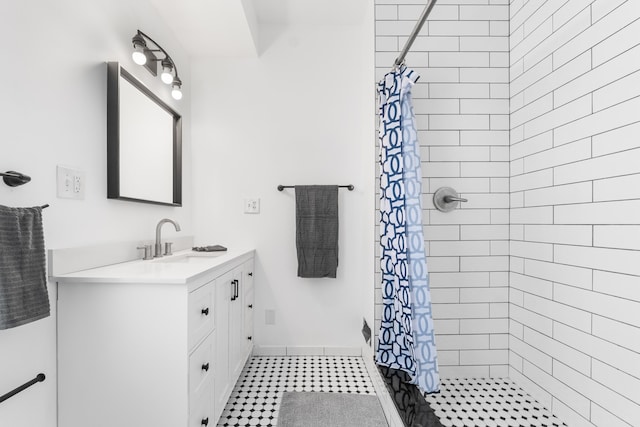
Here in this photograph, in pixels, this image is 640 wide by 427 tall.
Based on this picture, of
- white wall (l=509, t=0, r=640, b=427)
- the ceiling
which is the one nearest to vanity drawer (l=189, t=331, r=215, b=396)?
white wall (l=509, t=0, r=640, b=427)

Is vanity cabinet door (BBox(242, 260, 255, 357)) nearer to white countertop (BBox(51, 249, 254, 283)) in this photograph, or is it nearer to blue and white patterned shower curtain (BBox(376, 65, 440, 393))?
white countertop (BBox(51, 249, 254, 283))

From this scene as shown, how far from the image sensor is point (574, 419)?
4.50ft

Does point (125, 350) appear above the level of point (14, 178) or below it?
below

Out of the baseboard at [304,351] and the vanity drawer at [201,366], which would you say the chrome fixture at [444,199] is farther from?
the vanity drawer at [201,366]

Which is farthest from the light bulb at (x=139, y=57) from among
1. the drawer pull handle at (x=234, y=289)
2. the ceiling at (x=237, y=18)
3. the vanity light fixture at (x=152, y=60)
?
the drawer pull handle at (x=234, y=289)

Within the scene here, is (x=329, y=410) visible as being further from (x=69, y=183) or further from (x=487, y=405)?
(x=69, y=183)

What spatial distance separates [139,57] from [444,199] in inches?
70.4

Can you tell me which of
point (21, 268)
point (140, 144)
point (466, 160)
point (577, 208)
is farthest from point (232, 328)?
point (577, 208)

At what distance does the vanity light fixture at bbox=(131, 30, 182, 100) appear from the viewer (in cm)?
154

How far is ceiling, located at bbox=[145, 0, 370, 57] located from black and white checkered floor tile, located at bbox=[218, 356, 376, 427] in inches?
90.4

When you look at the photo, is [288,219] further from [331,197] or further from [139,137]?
[139,137]

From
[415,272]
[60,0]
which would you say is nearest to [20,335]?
[60,0]

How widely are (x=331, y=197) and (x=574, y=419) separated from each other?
174cm

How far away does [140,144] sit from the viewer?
5.58 feet
